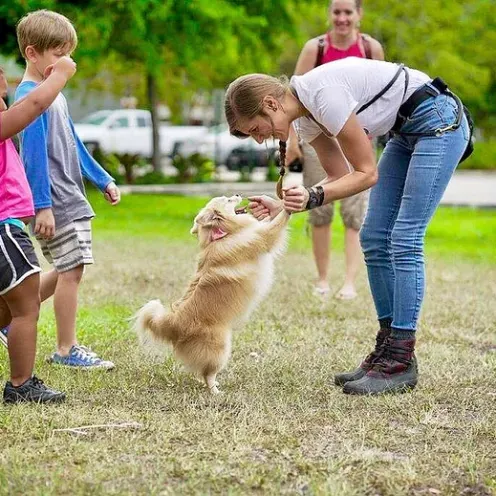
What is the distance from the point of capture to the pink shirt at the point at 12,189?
4.45 metres

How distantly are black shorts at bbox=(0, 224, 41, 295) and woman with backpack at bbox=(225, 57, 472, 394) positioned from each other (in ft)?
3.71

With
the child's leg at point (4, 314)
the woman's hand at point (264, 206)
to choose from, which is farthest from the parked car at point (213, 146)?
the child's leg at point (4, 314)

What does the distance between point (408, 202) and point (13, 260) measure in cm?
191

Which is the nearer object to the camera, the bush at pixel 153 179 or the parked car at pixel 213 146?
the bush at pixel 153 179

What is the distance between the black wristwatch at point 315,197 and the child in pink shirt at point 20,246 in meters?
1.23

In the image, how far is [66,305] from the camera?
5559mm

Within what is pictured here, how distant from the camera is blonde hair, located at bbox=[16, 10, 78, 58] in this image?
16.3 ft

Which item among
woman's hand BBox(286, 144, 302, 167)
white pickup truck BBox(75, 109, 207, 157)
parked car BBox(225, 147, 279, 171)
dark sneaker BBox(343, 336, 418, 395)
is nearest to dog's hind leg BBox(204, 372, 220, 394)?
dark sneaker BBox(343, 336, 418, 395)

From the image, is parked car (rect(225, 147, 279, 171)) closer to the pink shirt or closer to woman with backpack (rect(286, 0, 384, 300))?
woman with backpack (rect(286, 0, 384, 300))

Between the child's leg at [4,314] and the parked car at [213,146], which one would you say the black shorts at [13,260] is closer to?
the child's leg at [4,314]

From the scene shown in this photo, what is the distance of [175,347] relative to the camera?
199 inches

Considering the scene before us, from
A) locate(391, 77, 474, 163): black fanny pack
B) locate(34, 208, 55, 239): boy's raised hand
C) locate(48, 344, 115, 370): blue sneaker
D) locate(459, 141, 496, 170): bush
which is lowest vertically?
locate(459, 141, 496, 170): bush

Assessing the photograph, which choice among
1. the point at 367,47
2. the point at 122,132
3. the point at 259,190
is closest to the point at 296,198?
the point at 367,47

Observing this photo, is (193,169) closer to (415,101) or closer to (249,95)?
(415,101)
